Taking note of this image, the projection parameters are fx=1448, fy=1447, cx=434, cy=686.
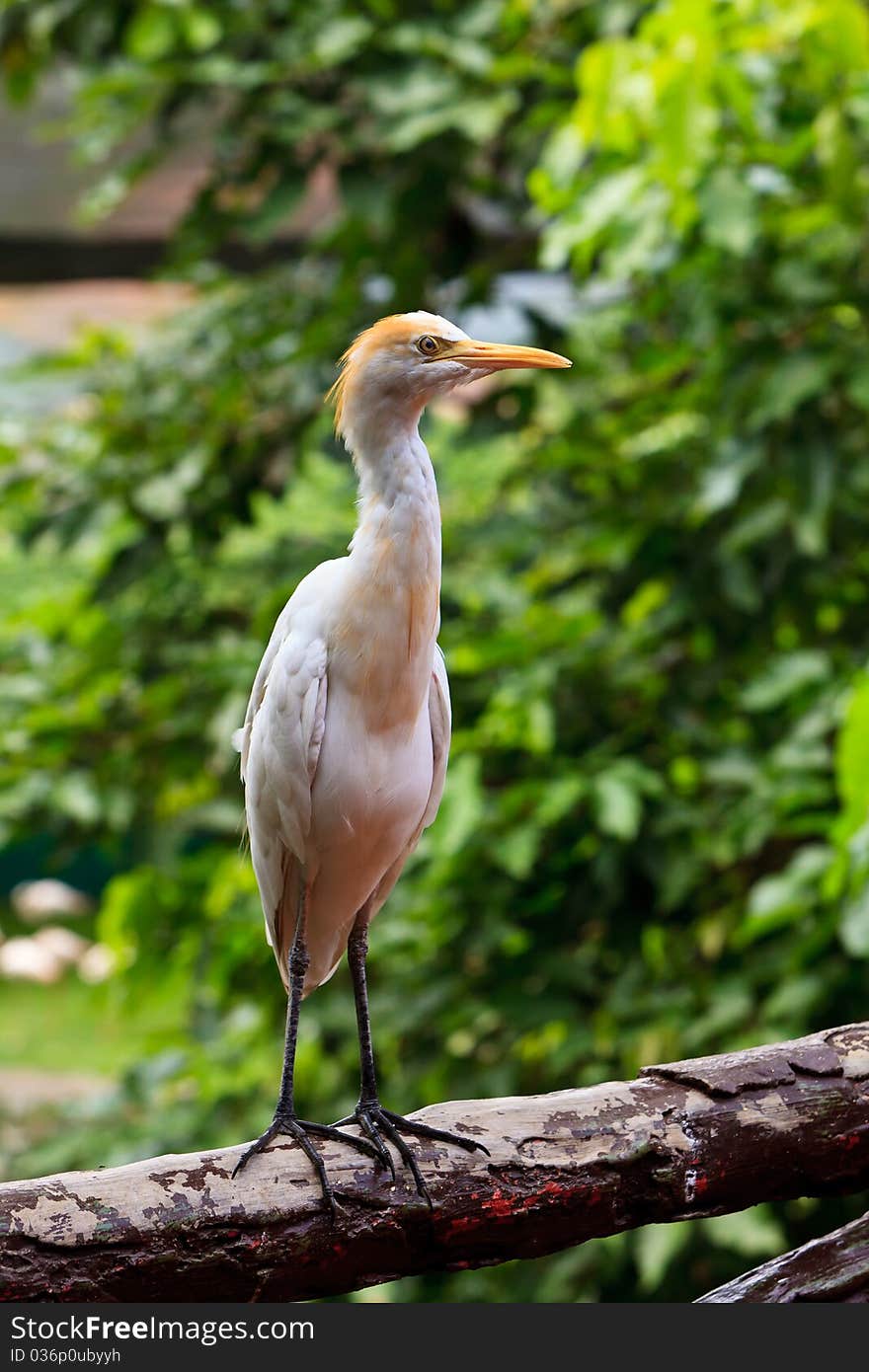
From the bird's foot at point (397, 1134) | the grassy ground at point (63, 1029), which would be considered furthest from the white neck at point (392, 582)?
the grassy ground at point (63, 1029)

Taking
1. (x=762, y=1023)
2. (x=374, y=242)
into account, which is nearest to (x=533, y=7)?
(x=374, y=242)

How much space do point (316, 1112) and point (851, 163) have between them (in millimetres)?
1949

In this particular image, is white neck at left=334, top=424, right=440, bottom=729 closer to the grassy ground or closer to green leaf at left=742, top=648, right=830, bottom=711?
green leaf at left=742, top=648, right=830, bottom=711

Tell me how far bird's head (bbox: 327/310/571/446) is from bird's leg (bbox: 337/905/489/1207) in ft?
1.97

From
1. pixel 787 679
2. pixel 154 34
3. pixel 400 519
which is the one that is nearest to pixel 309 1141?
pixel 400 519

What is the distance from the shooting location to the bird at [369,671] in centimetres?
146

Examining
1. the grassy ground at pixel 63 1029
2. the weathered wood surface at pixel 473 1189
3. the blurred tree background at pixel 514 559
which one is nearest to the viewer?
the weathered wood surface at pixel 473 1189

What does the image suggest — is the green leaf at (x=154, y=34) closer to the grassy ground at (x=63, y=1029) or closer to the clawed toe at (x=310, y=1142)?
the clawed toe at (x=310, y=1142)

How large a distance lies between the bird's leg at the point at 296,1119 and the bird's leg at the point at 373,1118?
2cm

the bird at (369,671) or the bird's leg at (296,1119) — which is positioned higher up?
the bird at (369,671)

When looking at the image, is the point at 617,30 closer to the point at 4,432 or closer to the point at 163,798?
the point at 4,432

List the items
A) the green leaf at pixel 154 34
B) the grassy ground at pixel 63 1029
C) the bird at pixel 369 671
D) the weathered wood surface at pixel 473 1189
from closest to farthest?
1. the weathered wood surface at pixel 473 1189
2. the bird at pixel 369 671
3. the green leaf at pixel 154 34
4. the grassy ground at pixel 63 1029

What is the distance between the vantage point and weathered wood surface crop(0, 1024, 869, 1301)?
1240 mm

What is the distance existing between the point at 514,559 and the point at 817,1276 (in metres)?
1.50
